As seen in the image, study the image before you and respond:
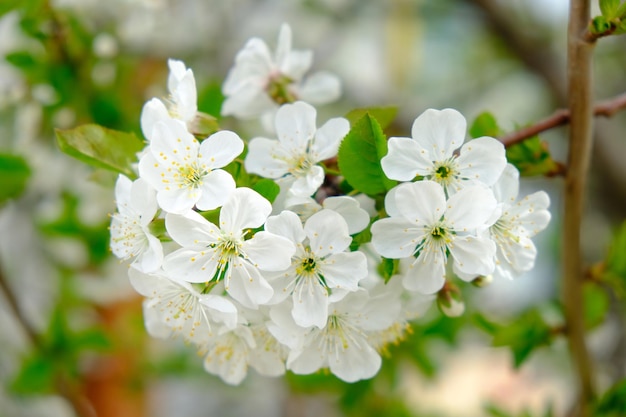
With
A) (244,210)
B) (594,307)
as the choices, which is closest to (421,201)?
(244,210)

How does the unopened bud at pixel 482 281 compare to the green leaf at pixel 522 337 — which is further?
the green leaf at pixel 522 337

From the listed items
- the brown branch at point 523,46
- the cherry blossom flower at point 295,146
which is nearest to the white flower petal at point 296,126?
the cherry blossom flower at point 295,146

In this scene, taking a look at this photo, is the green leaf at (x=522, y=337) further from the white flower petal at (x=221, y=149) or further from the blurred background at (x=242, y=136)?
the white flower petal at (x=221, y=149)

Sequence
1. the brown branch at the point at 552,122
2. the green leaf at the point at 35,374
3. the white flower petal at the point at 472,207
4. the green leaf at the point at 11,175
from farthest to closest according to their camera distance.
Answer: the green leaf at the point at 35,374 → the green leaf at the point at 11,175 → the brown branch at the point at 552,122 → the white flower petal at the point at 472,207

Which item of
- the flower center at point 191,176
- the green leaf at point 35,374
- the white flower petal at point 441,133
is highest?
the white flower petal at point 441,133

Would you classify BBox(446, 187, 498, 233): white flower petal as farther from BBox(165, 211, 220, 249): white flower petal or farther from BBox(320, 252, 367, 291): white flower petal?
BBox(165, 211, 220, 249): white flower petal

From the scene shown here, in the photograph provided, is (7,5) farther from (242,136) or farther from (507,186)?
(507,186)

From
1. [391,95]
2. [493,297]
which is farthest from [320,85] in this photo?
[493,297]
